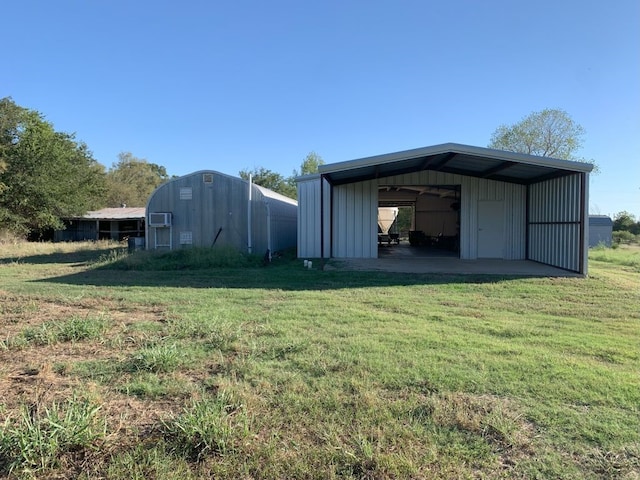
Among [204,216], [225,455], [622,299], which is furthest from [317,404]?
[204,216]

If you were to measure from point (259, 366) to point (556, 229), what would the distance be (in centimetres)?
1081

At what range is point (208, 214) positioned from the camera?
656 inches

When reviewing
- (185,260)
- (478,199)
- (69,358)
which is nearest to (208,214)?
(185,260)

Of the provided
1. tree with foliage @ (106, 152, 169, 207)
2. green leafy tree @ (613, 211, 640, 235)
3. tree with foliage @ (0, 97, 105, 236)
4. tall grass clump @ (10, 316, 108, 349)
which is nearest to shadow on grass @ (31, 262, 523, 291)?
tall grass clump @ (10, 316, 108, 349)

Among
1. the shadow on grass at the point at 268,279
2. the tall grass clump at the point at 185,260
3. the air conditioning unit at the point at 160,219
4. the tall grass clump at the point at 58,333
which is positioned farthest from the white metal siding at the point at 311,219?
the tall grass clump at the point at 58,333

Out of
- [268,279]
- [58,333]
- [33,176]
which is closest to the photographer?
[58,333]

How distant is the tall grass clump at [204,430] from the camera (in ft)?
8.07

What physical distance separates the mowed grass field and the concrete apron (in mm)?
3568

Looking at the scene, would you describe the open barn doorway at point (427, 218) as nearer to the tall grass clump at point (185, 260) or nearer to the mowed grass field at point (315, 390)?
the tall grass clump at point (185, 260)

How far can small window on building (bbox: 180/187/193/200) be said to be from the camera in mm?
16781

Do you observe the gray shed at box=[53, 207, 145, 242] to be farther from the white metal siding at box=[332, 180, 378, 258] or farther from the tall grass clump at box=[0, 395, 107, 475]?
the tall grass clump at box=[0, 395, 107, 475]

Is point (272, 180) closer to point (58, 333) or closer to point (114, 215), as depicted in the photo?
point (114, 215)

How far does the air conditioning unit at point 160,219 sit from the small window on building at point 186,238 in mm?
683

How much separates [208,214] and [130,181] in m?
36.4
